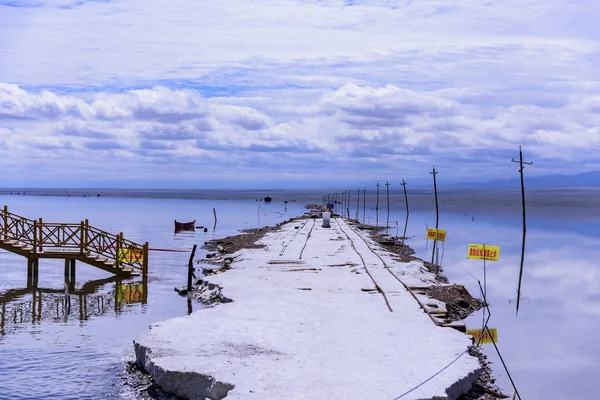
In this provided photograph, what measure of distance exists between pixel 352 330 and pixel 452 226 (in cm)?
6837

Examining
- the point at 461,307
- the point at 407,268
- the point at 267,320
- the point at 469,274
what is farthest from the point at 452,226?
the point at 267,320

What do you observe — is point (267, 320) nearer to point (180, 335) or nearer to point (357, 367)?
point (180, 335)

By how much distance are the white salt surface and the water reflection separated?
4.71 meters

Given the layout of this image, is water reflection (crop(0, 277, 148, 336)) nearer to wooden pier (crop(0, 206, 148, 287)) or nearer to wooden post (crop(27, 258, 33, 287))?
wooden pier (crop(0, 206, 148, 287))

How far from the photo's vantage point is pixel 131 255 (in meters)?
32.8

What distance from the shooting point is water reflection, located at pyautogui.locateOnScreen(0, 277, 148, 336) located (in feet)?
74.6

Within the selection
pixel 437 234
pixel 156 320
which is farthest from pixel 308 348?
pixel 437 234

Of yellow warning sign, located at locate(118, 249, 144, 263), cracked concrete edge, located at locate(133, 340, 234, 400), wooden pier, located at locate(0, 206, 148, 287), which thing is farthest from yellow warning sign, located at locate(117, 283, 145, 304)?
cracked concrete edge, located at locate(133, 340, 234, 400)

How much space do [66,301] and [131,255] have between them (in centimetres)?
864

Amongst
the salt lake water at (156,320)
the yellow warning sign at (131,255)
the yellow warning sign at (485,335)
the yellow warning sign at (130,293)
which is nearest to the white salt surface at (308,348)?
the salt lake water at (156,320)

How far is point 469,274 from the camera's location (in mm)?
37125

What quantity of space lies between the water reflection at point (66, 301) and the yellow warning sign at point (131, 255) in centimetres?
101

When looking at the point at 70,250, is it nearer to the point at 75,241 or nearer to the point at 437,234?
the point at 75,241

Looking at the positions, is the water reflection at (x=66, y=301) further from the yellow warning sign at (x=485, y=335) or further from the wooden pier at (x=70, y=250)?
the yellow warning sign at (x=485, y=335)
